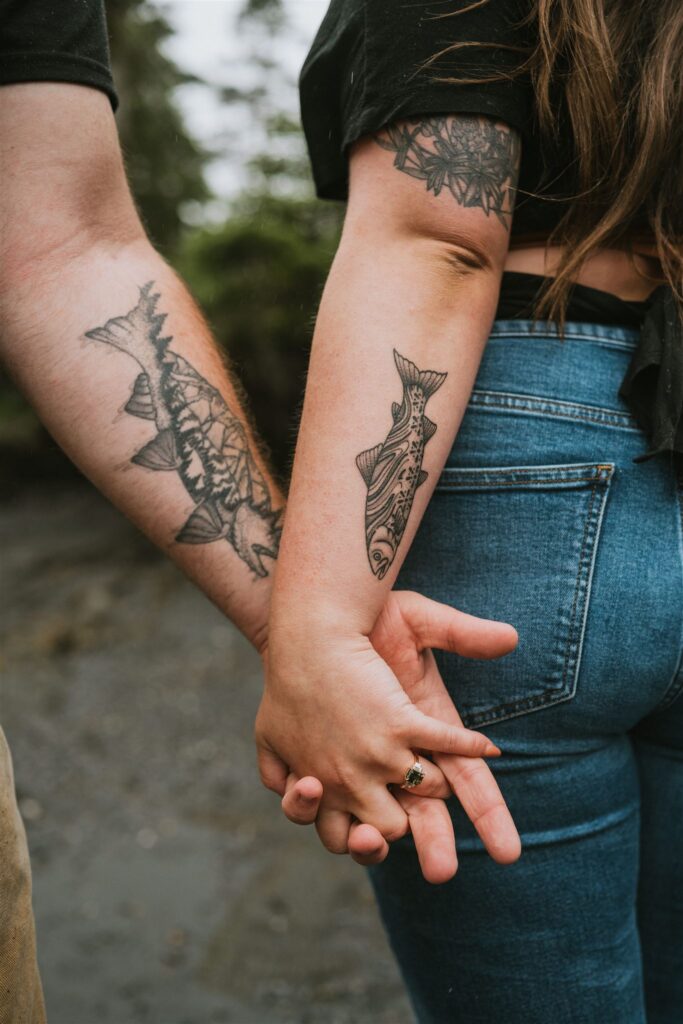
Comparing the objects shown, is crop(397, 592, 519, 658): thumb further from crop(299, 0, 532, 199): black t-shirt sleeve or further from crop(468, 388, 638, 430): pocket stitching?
crop(299, 0, 532, 199): black t-shirt sleeve

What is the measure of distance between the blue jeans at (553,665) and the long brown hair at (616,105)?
15 centimetres

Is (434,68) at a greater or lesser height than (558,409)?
greater

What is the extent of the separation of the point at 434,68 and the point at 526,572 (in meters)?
0.65

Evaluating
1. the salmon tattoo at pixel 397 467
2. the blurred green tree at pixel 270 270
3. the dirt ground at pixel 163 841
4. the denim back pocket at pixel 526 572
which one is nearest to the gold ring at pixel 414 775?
the denim back pocket at pixel 526 572

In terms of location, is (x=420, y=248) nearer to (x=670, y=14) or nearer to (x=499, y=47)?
(x=499, y=47)

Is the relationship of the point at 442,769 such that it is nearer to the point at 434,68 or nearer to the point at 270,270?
the point at 434,68

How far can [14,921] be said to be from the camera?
0.97 metres

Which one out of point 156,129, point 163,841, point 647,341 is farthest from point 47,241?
point 156,129

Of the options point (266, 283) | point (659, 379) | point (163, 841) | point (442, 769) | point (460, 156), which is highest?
point (460, 156)

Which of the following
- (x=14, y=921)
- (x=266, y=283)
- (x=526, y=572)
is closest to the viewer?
(x=14, y=921)

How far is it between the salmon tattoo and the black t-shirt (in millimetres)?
327

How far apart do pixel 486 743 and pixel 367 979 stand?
1997 millimetres

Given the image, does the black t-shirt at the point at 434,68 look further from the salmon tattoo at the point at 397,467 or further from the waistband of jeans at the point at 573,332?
the salmon tattoo at the point at 397,467

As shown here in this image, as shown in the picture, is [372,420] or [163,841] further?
[163,841]
